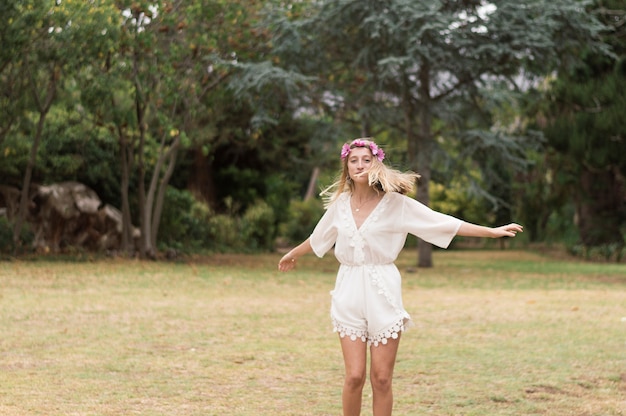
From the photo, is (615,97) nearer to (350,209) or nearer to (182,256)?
(182,256)

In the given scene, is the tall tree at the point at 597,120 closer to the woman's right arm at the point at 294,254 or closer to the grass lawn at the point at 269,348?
the grass lawn at the point at 269,348

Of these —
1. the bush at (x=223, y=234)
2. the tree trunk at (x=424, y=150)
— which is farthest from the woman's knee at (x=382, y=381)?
the bush at (x=223, y=234)

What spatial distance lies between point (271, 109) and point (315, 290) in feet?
27.6

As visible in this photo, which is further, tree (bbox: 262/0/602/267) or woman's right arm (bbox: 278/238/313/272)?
tree (bbox: 262/0/602/267)

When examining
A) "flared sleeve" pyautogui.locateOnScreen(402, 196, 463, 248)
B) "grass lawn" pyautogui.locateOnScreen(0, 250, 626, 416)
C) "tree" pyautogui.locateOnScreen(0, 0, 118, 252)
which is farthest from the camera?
"tree" pyautogui.locateOnScreen(0, 0, 118, 252)

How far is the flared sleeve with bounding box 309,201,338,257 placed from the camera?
17.9ft

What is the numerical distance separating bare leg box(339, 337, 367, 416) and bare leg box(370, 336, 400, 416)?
68mm

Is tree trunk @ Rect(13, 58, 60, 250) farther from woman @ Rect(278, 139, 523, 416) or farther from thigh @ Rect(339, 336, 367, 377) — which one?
thigh @ Rect(339, 336, 367, 377)

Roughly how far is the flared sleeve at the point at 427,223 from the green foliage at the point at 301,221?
2814 cm

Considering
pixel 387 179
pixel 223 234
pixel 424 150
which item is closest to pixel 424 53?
pixel 424 150

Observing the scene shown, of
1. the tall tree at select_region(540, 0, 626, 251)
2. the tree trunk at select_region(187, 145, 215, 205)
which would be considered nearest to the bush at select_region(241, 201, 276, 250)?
the tree trunk at select_region(187, 145, 215, 205)

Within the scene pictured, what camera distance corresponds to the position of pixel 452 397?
674cm

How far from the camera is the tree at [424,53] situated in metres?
19.9

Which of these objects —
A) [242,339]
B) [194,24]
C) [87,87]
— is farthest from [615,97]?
[242,339]
